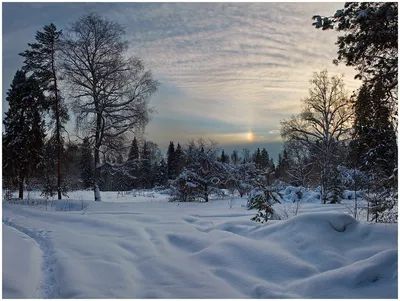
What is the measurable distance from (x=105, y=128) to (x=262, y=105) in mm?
8699

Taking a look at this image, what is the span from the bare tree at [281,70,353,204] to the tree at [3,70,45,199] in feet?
48.8

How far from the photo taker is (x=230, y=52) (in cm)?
861

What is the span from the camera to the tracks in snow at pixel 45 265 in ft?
12.4

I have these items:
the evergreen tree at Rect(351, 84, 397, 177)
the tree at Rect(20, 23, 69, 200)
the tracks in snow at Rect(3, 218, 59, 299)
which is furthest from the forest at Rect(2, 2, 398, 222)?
the tracks in snow at Rect(3, 218, 59, 299)

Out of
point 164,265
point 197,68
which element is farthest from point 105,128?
point 164,265

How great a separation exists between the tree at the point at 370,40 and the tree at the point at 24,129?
15356mm

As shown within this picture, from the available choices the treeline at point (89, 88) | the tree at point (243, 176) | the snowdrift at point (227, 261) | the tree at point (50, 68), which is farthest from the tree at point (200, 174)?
the snowdrift at point (227, 261)

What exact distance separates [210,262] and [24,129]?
16.3 metres

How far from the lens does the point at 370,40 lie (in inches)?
210

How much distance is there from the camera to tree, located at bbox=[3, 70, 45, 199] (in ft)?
53.9

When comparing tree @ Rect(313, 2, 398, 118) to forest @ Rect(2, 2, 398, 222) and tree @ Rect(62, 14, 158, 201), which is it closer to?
forest @ Rect(2, 2, 398, 222)

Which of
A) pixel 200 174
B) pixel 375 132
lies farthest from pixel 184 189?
pixel 375 132

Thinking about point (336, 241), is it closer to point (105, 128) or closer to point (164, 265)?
point (164, 265)

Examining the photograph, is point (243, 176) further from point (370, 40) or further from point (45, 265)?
point (45, 265)
